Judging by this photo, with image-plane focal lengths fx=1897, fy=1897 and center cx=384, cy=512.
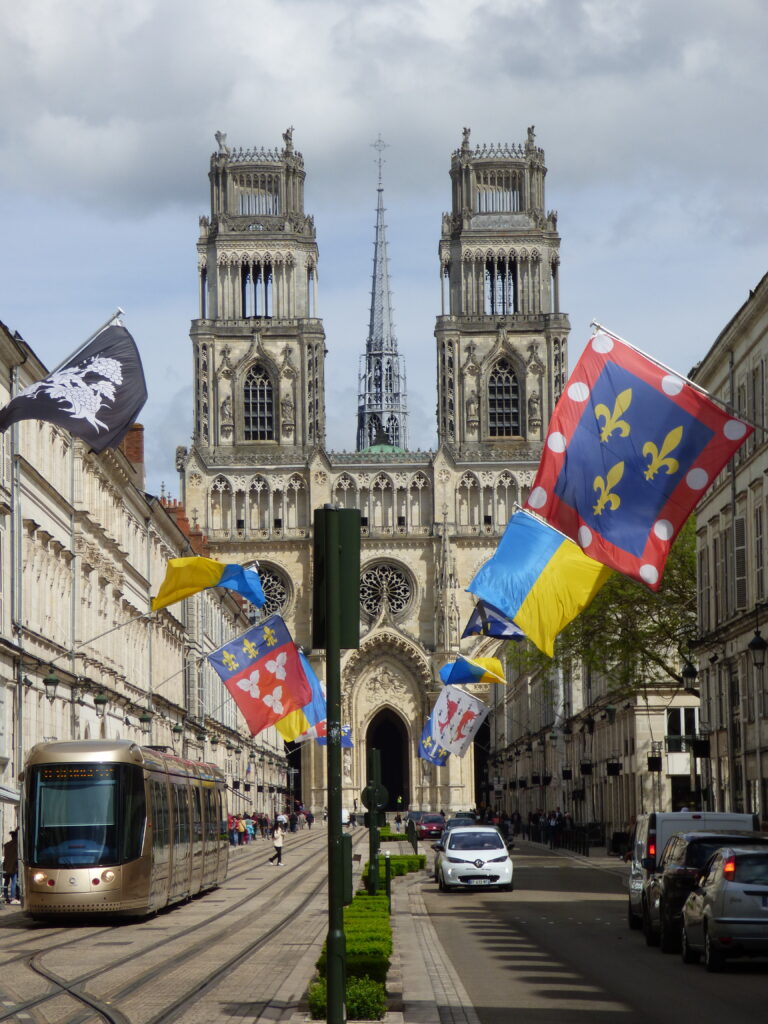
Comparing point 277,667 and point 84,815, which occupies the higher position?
point 277,667

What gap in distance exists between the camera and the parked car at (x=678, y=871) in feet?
80.3

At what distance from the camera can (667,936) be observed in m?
25.2

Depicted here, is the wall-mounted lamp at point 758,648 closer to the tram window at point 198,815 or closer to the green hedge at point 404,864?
the tram window at point 198,815

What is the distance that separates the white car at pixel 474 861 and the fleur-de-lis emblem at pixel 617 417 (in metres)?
24.2

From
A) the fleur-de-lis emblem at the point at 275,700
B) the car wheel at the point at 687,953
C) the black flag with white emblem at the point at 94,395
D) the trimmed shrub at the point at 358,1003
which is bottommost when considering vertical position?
the car wheel at the point at 687,953

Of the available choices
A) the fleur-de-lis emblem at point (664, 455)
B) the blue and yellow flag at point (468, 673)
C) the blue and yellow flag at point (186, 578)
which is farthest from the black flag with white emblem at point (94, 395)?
the blue and yellow flag at point (468, 673)

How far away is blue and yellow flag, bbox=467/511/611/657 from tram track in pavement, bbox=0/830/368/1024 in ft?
18.8

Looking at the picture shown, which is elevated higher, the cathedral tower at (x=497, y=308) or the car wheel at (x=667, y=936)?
the cathedral tower at (x=497, y=308)

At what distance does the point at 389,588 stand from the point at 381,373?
62.9 metres

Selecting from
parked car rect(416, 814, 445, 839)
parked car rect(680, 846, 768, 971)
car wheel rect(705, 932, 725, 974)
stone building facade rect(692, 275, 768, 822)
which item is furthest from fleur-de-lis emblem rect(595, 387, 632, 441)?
parked car rect(416, 814, 445, 839)

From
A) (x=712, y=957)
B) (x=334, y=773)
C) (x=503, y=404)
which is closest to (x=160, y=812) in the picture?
A: (x=712, y=957)

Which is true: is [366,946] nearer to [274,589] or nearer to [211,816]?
[211,816]

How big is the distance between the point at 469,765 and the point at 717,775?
68.4 metres

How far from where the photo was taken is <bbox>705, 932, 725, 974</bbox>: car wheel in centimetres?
2169
